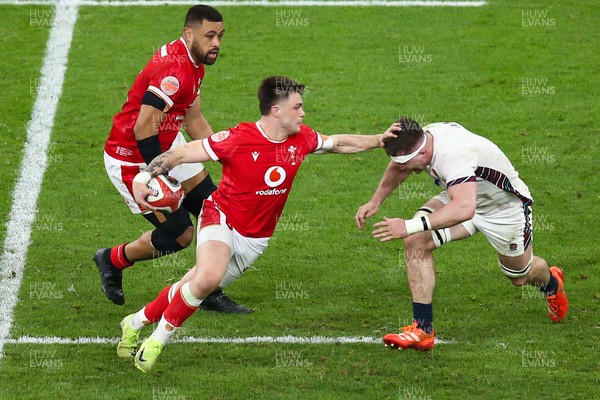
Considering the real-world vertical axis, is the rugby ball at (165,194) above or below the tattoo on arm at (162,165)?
below

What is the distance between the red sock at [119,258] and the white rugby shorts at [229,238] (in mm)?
1261

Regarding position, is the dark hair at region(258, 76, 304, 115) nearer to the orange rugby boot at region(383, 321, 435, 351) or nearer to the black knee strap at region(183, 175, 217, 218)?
the black knee strap at region(183, 175, 217, 218)

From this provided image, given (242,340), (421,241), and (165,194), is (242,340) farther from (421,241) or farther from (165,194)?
(421,241)

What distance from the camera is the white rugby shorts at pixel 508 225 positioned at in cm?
923

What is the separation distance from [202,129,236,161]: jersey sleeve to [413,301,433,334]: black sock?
1.94 m

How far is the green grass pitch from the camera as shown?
8.61m

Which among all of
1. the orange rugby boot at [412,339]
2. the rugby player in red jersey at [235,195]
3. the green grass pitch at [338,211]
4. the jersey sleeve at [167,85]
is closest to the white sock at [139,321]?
the rugby player in red jersey at [235,195]

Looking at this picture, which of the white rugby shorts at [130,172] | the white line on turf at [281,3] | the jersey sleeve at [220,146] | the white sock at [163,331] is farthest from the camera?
the white line on turf at [281,3]

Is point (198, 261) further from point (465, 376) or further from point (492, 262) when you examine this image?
point (492, 262)

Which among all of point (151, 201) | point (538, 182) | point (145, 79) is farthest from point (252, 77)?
point (151, 201)

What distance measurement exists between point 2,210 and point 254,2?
6178mm

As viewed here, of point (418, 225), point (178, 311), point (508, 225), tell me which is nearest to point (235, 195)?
point (178, 311)

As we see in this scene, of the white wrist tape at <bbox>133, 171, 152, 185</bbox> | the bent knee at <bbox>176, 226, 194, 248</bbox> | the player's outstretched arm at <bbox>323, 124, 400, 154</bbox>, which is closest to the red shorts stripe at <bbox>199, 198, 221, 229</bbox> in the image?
the white wrist tape at <bbox>133, 171, 152, 185</bbox>

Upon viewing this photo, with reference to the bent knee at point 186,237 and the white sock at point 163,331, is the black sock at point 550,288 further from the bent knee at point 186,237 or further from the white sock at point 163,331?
the white sock at point 163,331
